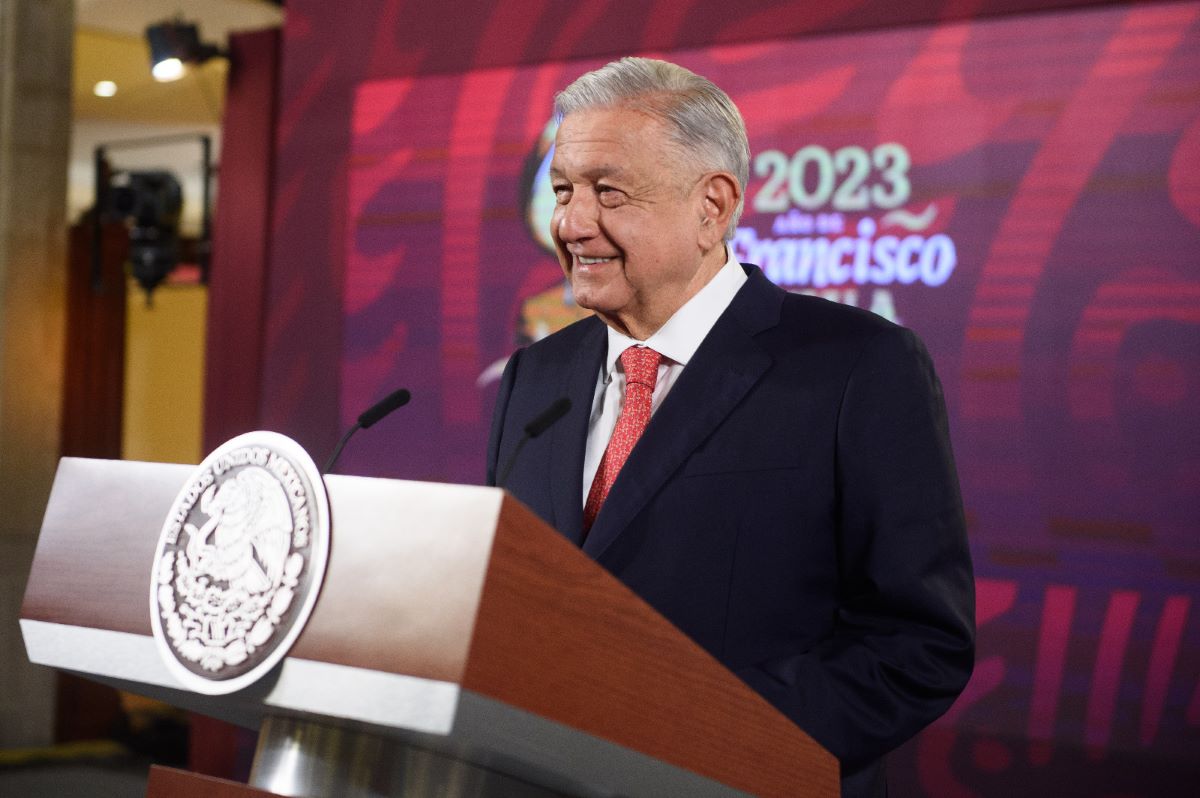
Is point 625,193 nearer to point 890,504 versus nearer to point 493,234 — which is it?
point 890,504

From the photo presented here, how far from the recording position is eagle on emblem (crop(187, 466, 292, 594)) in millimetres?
907

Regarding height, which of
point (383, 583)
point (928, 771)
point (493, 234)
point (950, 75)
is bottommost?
point (928, 771)

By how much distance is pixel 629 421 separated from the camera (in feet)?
4.82

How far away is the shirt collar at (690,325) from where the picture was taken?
59.9 inches

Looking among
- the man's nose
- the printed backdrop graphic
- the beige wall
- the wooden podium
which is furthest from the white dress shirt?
the beige wall

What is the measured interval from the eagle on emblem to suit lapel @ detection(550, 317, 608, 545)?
1.60 feet

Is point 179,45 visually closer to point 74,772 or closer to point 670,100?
point 74,772

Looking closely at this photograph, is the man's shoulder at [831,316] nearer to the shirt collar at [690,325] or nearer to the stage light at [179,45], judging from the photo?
the shirt collar at [690,325]

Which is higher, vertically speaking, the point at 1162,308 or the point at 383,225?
the point at 383,225

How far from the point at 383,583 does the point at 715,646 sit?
615 millimetres

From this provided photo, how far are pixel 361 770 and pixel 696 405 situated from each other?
59 centimetres

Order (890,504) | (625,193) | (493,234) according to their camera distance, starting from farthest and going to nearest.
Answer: (493,234), (625,193), (890,504)

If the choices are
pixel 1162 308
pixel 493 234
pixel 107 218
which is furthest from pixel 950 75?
pixel 107 218

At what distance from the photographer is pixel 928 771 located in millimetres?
3643
